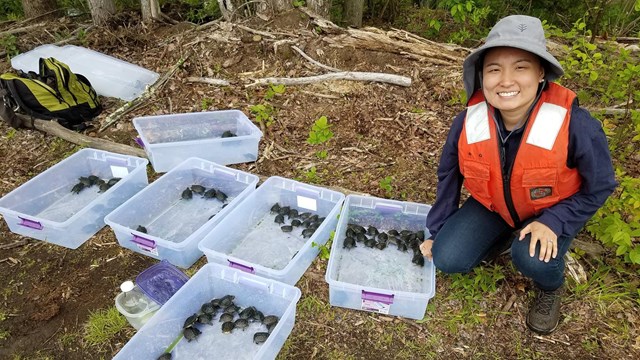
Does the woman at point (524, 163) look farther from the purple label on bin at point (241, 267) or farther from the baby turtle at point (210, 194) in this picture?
the baby turtle at point (210, 194)

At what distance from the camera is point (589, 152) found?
2133mm

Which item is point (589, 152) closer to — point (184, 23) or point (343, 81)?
point (343, 81)

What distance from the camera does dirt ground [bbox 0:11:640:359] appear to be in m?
2.59

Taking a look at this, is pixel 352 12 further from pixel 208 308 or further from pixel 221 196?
pixel 208 308

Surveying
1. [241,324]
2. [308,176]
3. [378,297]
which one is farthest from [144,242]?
[378,297]

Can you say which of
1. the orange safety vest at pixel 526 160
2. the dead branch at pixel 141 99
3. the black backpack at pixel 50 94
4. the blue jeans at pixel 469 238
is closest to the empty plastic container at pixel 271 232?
the blue jeans at pixel 469 238

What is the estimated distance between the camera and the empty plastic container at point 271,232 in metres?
2.92

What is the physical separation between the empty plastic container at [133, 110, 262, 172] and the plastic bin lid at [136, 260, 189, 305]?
1.18 metres

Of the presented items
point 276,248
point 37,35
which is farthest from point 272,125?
point 37,35

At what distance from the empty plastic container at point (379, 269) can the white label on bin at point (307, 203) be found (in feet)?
0.97

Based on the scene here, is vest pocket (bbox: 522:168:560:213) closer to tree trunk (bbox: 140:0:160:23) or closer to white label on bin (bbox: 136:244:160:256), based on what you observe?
white label on bin (bbox: 136:244:160:256)

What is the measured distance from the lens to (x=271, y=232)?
3379 mm

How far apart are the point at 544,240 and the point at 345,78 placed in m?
2.93

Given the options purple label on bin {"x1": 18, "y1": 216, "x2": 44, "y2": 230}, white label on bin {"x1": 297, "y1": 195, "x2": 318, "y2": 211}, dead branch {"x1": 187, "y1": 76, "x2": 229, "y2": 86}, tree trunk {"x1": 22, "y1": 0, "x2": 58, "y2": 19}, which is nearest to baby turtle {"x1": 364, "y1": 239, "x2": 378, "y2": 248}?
white label on bin {"x1": 297, "y1": 195, "x2": 318, "y2": 211}
